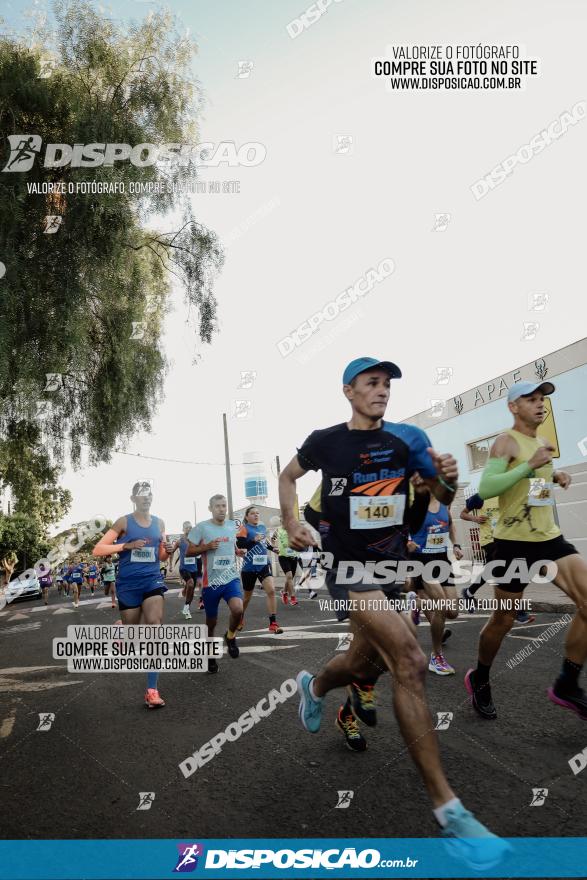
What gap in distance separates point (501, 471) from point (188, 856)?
9.56 feet

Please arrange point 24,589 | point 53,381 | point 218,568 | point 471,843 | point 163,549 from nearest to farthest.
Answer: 1. point 471,843
2. point 163,549
3. point 218,568
4. point 53,381
5. point 24,589

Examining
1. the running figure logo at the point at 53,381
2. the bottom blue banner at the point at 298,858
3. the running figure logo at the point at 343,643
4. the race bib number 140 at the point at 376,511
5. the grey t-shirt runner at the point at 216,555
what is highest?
the running figure logo at the point at 53,381

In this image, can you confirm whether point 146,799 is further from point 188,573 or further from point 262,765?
point 188,573

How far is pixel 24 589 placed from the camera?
29.4m

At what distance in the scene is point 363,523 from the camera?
10.6 ft

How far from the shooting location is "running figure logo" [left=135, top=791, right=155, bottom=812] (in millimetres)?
2980

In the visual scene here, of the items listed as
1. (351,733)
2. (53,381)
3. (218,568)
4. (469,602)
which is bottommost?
(469,602)

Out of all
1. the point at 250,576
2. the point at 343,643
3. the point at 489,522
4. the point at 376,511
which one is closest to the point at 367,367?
the point at 376,511

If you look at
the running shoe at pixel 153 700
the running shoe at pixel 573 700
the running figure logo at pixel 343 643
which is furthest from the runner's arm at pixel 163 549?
the running shoe at pixel 573 700

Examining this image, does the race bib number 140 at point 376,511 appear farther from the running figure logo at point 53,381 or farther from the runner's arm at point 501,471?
the running figure logo at point 53,381

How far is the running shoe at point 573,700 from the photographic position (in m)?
3.83

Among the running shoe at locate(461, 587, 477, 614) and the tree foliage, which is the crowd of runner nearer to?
the running shoe at locate(461, 587, 477, 614)

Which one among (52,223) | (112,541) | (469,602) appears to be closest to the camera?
(112,541)

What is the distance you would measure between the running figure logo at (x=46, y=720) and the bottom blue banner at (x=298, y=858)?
230 cm
